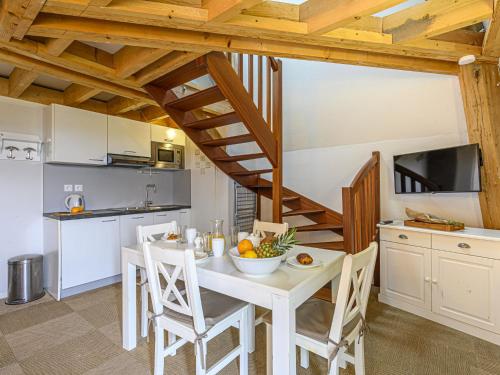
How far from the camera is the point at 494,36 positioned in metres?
1.78

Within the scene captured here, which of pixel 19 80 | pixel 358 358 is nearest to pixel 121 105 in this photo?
pixel 19 80

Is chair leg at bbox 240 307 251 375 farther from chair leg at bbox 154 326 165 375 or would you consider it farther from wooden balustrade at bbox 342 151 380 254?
wooden balustrade at bbox 342 151 380 254

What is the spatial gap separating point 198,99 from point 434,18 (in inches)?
75.6

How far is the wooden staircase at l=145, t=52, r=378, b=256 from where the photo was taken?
235 cm

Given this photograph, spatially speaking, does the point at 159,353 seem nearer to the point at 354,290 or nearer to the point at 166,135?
the point at 354,290

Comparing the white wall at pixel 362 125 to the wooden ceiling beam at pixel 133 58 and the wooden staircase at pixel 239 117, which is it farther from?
the wooden ceiling beam at pixel 133 58

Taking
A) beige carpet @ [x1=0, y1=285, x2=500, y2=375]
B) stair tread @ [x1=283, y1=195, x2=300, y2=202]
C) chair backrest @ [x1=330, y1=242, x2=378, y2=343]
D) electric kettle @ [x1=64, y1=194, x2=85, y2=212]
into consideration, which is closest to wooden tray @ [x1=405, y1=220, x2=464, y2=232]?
beige carpet @ [x1=0, y1=285, x2=500, y2=375]

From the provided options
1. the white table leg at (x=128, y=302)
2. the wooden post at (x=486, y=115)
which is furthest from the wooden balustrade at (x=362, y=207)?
the white table leg at (x=128, y=302)

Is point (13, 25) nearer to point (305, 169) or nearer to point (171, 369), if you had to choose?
point (171, 369)

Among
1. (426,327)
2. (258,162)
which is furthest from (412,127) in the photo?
(258,162)

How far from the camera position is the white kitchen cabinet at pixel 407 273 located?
2369 mm

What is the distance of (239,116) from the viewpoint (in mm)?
2533

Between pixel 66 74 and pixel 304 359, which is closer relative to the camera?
pixel 304 359

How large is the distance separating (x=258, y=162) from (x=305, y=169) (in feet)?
2.74
